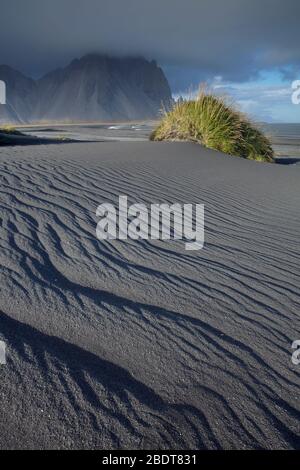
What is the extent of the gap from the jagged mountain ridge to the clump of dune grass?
6032 inches

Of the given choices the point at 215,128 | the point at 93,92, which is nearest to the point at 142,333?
the point at 215,128

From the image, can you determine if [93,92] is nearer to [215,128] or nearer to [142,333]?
[215,128]

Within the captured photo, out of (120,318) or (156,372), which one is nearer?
(156,372)

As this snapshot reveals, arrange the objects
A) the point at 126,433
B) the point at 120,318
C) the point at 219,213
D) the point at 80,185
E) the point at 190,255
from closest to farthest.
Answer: the point at 126,433, the point at 120,318, the point at 190,255, the point at 219,213, the point at 80,185

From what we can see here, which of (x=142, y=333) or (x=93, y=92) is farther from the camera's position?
(x=93, y=92)

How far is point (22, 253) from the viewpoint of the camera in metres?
2.90

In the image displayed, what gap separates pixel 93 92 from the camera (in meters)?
171

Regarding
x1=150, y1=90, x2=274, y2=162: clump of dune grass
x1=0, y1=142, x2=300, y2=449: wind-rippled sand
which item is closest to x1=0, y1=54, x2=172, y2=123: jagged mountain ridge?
Result: x1=150, y1=90, x2=274, y2=162: clump of dune grass

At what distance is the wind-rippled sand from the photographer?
1543 millimetres

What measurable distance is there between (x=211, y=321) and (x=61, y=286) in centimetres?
100

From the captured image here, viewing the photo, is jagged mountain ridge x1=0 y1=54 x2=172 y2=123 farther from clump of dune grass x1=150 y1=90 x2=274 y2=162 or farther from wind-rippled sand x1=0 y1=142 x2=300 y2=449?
wind-rippled sand x1=0 y1=142 x2=300 y2=449

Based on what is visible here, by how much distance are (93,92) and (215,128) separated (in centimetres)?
17427
